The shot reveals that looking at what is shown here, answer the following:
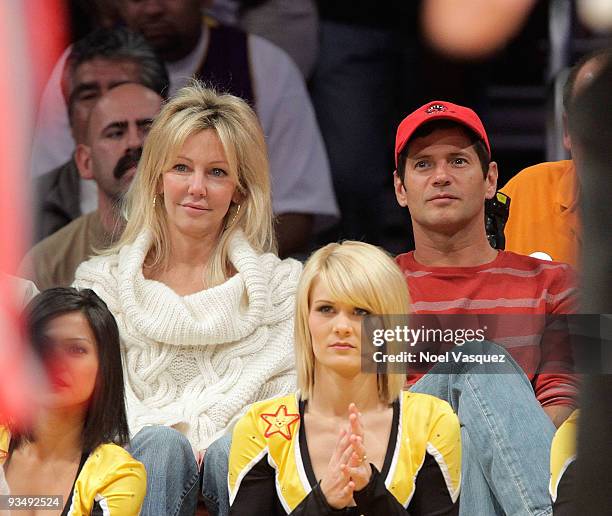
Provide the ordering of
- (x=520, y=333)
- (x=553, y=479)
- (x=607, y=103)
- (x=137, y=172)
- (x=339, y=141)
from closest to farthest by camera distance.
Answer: (x=607, y=103), (x=553, y=479), (x=520, y=333), (x=137, y=172), (x=339, y=141)

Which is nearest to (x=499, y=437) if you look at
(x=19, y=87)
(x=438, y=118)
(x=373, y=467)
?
(x=373, y=467)

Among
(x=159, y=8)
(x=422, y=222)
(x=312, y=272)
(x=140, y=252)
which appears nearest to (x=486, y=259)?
(x=422, y=222)

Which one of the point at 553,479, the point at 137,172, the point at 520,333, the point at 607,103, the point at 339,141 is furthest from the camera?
the point at 339,141

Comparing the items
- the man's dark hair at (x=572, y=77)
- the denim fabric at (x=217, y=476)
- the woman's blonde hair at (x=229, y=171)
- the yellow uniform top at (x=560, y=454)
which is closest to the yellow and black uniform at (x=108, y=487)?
the denim fabric at (x=217, y=476)

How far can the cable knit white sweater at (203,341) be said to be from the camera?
10.7 ft

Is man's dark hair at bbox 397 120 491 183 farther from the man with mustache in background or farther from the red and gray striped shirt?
the man with mustache in background

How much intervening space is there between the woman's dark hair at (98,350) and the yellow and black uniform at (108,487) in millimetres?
69

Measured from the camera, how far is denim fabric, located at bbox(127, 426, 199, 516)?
299cm

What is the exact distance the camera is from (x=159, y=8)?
3855mm

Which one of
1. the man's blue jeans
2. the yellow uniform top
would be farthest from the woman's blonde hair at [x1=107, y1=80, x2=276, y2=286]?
the yellow uniform top

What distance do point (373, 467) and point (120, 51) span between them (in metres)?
1.61

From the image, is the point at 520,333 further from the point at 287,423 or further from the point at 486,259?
the point at 287,423

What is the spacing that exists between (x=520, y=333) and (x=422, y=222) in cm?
37

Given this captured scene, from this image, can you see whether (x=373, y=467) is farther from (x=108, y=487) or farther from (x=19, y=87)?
(x=19, y=87)
